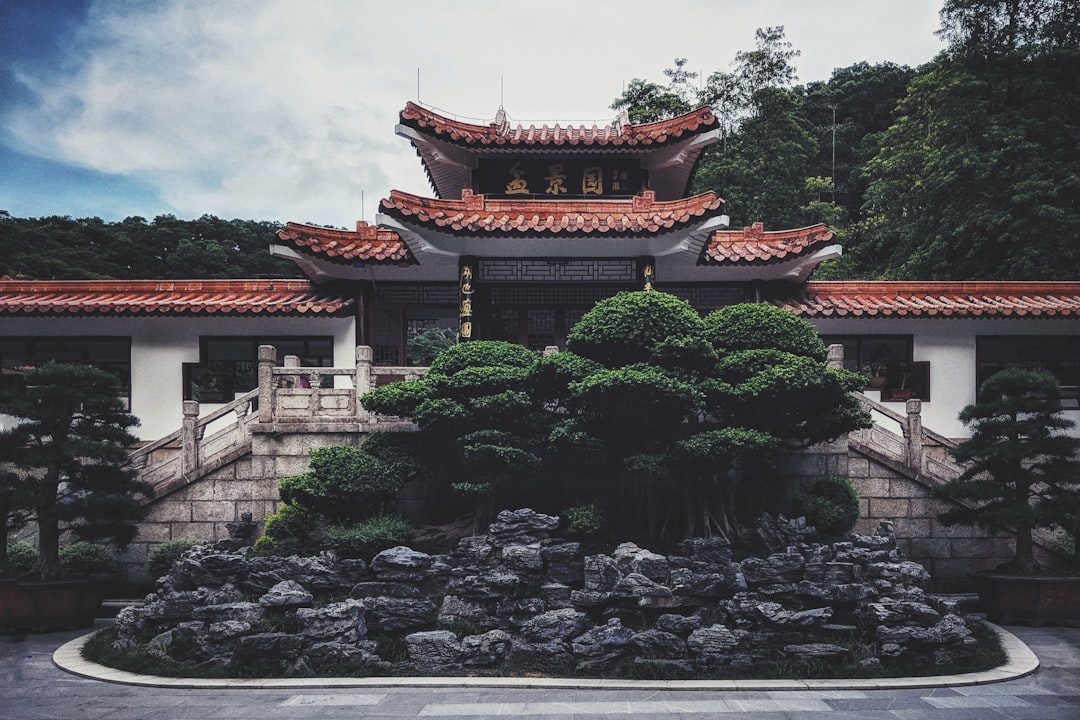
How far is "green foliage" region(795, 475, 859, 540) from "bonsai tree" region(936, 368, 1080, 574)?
134cm

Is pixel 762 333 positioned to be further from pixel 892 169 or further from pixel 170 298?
pixel 892 169

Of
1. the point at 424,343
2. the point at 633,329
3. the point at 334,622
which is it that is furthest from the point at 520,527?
the point at 424,343

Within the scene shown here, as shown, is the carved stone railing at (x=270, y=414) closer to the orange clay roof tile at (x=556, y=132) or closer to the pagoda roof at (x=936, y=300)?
the orange clay roof tile at (x=556, y=132)

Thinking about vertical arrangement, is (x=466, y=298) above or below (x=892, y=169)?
below

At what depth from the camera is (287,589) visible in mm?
10250

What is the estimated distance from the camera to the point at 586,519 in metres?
10.9

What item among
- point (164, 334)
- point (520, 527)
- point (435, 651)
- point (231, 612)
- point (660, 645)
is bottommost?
point (435, 651)

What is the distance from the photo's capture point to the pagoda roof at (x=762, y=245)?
14578 millimetres

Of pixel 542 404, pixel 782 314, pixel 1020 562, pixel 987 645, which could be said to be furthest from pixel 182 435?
pixel 1020 562

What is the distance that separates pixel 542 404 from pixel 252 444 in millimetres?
5103

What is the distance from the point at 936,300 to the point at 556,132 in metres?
8.92

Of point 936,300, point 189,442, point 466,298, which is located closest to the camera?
point 189,442

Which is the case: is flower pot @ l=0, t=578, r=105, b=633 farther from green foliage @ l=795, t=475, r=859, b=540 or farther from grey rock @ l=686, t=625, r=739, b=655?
green foliage @ l=795, t=475, r=859, b=540

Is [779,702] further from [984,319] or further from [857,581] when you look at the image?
[984,319]
